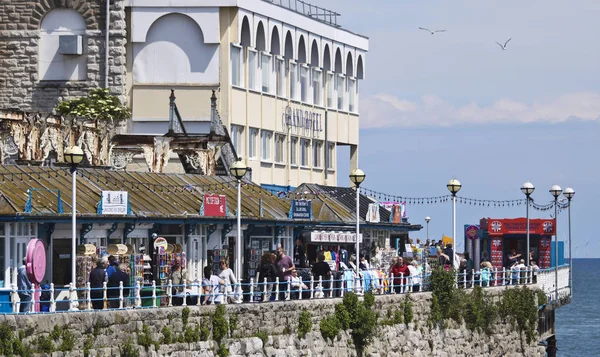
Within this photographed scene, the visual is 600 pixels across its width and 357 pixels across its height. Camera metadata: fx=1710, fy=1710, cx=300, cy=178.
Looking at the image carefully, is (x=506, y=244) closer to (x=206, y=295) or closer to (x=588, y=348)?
(x=588, y=348)

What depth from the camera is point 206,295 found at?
36.6 m

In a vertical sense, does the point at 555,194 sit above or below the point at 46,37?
below

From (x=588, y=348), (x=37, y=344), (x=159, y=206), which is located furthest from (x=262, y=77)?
(x=37, y=344)

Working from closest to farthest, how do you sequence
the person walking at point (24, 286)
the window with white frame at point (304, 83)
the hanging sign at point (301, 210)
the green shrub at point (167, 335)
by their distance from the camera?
the person walking at point (24, 286) → the green shrub at point (167, 335) → the hanging sign at point (301, 210) → the window with white frame at point (304, 83)

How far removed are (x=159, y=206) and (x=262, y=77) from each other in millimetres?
26959

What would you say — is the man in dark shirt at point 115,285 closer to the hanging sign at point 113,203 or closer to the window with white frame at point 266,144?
the hanging sign at point 113,203

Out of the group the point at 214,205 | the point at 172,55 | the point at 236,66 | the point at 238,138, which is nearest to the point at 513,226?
the point at 238,138

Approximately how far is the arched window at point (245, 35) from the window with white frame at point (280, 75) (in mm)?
3432

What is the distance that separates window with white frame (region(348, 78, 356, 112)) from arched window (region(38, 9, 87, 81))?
58.2 ft

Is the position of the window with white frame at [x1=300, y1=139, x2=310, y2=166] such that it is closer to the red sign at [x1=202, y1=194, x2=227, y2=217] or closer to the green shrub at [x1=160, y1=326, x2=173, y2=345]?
the red sign at [x1=202, y1=194, x2=227, y2=217]

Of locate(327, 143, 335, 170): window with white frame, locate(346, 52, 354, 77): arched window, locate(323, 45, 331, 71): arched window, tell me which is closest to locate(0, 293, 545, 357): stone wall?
locate(323, 45, 331, 71): arched window

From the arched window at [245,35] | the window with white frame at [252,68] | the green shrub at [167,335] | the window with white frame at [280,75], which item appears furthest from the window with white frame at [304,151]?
the green shrub at [167,335]

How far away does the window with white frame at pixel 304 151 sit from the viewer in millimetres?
77312

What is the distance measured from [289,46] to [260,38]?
132 inches
